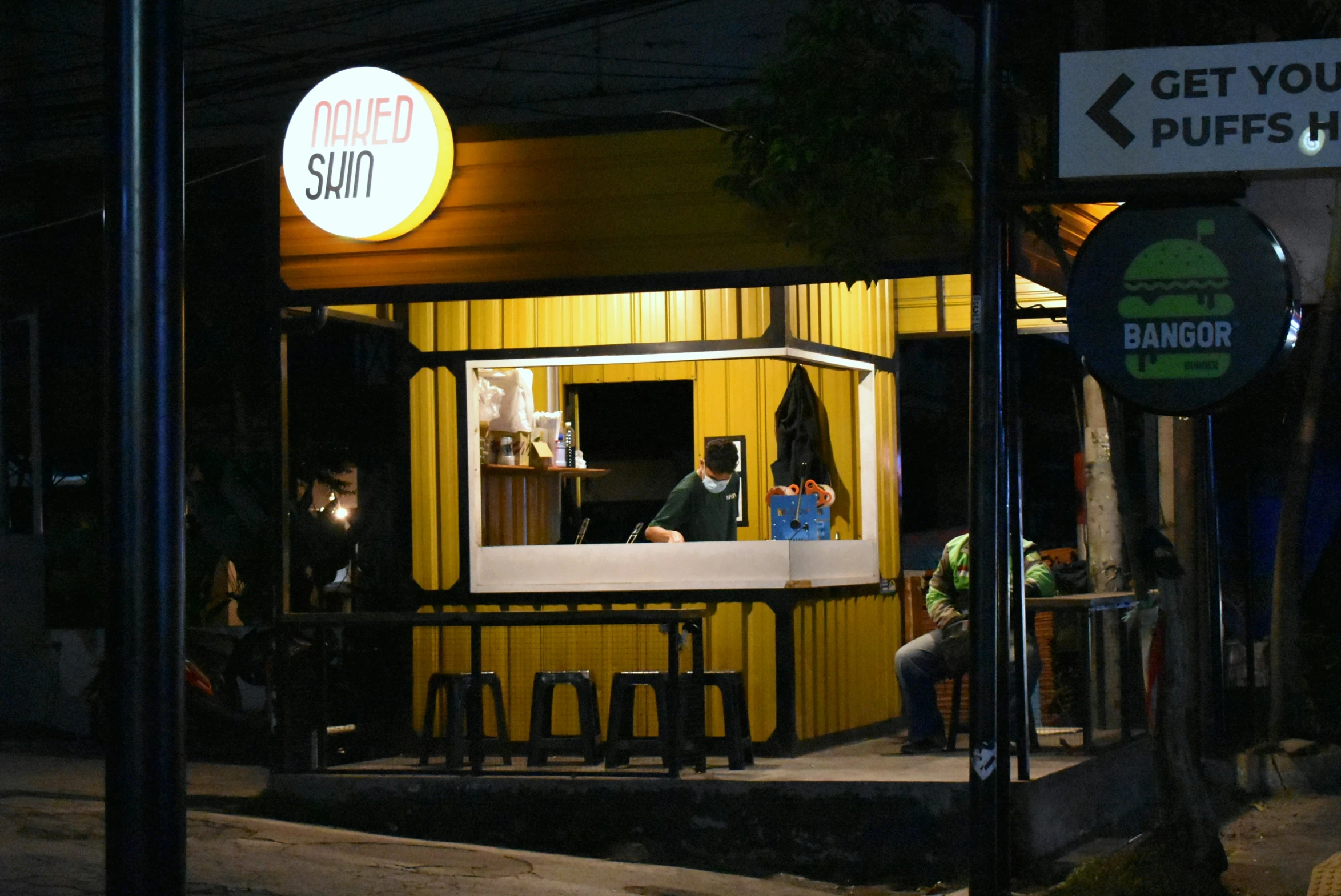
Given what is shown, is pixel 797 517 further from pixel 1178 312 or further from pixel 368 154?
pixel 1178 312

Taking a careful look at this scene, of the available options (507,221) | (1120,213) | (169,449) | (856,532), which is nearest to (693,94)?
(856,532)

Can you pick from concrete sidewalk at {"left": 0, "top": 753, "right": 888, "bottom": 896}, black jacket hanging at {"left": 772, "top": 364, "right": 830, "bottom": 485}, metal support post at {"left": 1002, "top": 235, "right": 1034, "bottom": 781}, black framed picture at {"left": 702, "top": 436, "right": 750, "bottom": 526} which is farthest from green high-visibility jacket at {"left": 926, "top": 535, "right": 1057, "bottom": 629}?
concrete sidewalk at {"left": 0, "top": 753, "right": 888, "bottom": 896}

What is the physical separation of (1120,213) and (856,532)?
4.64m

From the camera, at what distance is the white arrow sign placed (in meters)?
6.47

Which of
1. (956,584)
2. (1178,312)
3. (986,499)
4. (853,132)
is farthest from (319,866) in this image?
(1178,312)

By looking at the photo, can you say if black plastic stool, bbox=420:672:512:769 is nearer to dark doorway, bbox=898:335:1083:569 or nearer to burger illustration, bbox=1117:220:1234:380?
burger illustration, bbox=1117:220:1234:380

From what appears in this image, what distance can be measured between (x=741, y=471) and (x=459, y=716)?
266 cm

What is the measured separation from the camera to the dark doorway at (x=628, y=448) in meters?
11.6

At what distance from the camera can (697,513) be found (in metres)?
10.3

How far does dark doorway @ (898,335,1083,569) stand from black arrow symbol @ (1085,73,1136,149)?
A: 10.1 meters

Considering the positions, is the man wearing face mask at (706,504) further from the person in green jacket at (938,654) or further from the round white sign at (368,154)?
the round white sign at (368,154)

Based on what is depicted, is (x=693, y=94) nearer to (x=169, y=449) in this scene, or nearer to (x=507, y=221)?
(x=507, y=221)

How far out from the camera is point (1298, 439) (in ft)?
39.6

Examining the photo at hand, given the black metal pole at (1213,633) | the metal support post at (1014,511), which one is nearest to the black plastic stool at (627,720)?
the metal support post at (1014,511)
